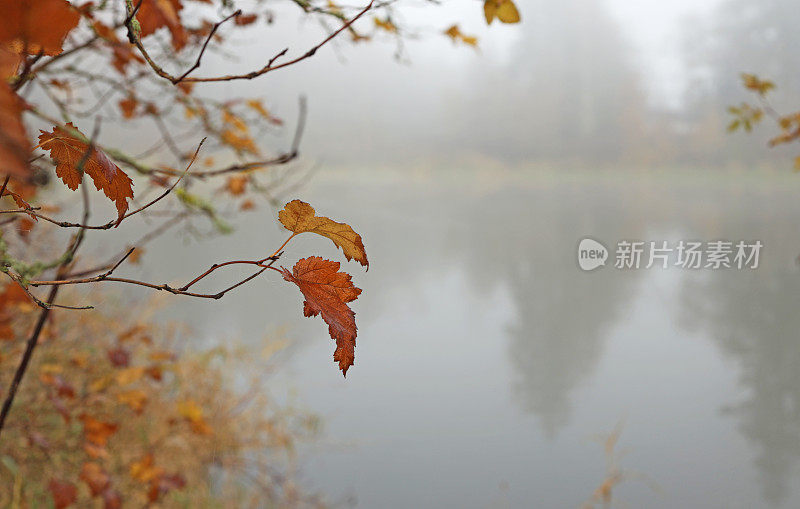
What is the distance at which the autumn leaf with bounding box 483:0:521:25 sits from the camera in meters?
0.42

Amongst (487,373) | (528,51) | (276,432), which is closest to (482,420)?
(487,373)

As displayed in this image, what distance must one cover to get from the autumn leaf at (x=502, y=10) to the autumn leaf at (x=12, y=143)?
36 cm

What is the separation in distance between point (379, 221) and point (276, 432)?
229 inches

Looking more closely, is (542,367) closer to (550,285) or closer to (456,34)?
(550,285)

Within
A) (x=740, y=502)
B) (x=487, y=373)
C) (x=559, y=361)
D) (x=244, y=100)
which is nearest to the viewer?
(x=244, y=100)

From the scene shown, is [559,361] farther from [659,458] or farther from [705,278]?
[705,278]

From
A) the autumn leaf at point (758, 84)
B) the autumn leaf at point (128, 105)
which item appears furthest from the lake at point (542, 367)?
the autumn leaf at point (758, 84)

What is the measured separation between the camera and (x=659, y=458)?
253cm

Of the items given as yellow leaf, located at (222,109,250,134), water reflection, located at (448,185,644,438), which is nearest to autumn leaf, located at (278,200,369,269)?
yellow leaf, located at (222,109,250,134)

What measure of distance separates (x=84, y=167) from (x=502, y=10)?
31cm

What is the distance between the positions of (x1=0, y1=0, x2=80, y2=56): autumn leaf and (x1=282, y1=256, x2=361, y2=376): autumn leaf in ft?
0.44

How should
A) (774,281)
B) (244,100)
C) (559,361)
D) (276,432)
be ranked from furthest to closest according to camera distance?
(774,281), (559,361), (276,432), (244,100)

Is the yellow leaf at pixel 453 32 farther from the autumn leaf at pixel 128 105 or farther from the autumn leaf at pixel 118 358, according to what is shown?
the autumn leaf at pixel 118 358

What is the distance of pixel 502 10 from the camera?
42 cm
